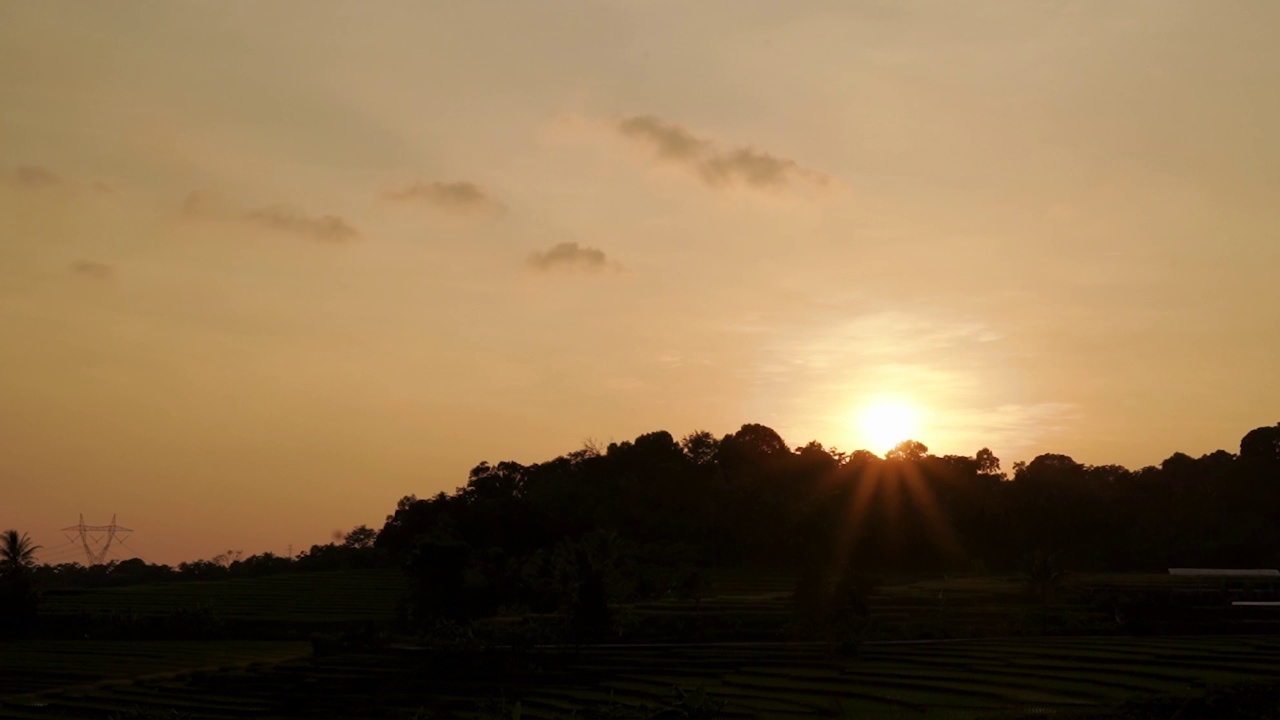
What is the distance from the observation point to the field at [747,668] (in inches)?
1702

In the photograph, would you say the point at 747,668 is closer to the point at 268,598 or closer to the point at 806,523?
the point at 806,523

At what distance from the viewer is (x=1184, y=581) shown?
274ft

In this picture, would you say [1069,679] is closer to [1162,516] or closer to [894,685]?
[894,685]

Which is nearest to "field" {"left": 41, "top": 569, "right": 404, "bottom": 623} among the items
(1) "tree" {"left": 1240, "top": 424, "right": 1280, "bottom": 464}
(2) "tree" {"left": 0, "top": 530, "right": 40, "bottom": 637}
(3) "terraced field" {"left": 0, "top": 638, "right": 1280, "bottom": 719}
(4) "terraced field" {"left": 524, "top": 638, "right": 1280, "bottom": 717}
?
(2) "tree" {"left": 0, "top": 530, "right": 40, "bottom": 637}

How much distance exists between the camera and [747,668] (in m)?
52.7

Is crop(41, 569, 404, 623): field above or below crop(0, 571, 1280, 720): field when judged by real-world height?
above

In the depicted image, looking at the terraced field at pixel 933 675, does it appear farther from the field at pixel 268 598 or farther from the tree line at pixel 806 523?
the field at pixel 268 598

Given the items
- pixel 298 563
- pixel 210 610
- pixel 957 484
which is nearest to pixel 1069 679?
pixel 210 610

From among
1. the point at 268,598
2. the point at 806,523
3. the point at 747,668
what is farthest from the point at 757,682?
the point at 268,598

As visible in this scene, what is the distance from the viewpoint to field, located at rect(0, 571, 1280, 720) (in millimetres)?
43219

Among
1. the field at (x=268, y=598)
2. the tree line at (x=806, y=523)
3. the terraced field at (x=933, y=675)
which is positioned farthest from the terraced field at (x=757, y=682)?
the field at (x=268, y=598)

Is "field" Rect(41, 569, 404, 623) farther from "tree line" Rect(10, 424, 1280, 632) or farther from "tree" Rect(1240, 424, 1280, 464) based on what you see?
"tree" Rect(1240, 424, 1280, 464)

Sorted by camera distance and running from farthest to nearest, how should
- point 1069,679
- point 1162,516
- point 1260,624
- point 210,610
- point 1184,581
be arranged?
point 1162,516
point 210,610
point 1184,581
point 1260,624
point 1069,679

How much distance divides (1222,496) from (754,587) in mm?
53450
